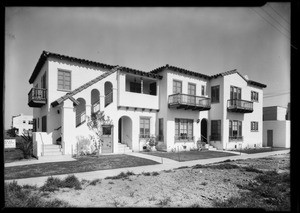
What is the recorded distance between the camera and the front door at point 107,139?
15862mm

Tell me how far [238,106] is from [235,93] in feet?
6.03

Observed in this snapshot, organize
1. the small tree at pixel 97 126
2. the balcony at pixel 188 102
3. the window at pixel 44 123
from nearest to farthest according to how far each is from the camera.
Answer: the small tree at pixel 97 126, the window at pixel 44 123, the balcony at pixel 188 102

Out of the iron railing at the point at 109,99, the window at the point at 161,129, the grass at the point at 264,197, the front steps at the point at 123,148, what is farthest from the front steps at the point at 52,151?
the grass at the point at 264,197

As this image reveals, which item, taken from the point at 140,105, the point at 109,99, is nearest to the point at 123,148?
the point at 140,105

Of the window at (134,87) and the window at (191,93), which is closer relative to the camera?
the window at (191,93)

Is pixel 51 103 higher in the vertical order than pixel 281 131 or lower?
higher

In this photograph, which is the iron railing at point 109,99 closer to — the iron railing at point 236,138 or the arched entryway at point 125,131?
the arched entryway at point 125,131

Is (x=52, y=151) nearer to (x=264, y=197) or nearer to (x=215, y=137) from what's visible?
(x=264, y=197)

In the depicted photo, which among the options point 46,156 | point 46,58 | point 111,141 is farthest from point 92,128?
point 46,58

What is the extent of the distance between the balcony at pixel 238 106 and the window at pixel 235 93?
2.52 ft

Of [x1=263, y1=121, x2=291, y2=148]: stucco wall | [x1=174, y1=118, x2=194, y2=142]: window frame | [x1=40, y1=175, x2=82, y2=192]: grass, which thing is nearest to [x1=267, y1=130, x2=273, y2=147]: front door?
[x1=263, y1=121, x2=291, y2=148]: stucco wall
